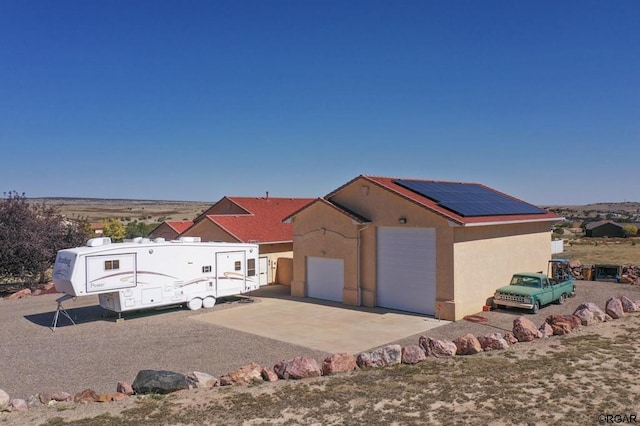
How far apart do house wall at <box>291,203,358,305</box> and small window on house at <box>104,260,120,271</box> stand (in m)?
8.38

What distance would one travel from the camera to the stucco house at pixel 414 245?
1897cm

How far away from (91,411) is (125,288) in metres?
9.86

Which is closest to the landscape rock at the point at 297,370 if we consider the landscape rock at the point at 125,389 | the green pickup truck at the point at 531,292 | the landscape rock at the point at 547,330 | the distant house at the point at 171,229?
the landscape rock at the point at 125,389

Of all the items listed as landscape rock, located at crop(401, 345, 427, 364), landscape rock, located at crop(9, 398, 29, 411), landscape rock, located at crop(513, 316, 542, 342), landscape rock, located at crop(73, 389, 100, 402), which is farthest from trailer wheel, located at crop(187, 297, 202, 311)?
landscape rock, located at crop(513, 316, 542, 342)

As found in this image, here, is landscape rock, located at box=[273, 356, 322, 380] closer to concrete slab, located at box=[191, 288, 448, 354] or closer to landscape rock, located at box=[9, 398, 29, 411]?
concrete slab, located at box=[191, 288, 448, 354]

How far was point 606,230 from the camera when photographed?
6041 centimetres

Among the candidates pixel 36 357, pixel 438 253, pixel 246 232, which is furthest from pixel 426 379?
pixel 246 232

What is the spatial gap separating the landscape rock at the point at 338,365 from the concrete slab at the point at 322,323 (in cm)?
269

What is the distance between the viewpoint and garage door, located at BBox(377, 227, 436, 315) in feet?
63.7

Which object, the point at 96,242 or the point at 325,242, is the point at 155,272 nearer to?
the point at 96,242

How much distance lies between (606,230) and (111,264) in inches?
2329

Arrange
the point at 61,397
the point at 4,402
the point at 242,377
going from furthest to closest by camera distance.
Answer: the point at 242,377 < the point at 61,397 < the point at 4,402

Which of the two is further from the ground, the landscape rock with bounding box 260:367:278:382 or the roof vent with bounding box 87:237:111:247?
the roof vent with bounding box 87:237:111:247

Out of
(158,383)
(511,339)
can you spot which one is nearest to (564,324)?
(511,339)
